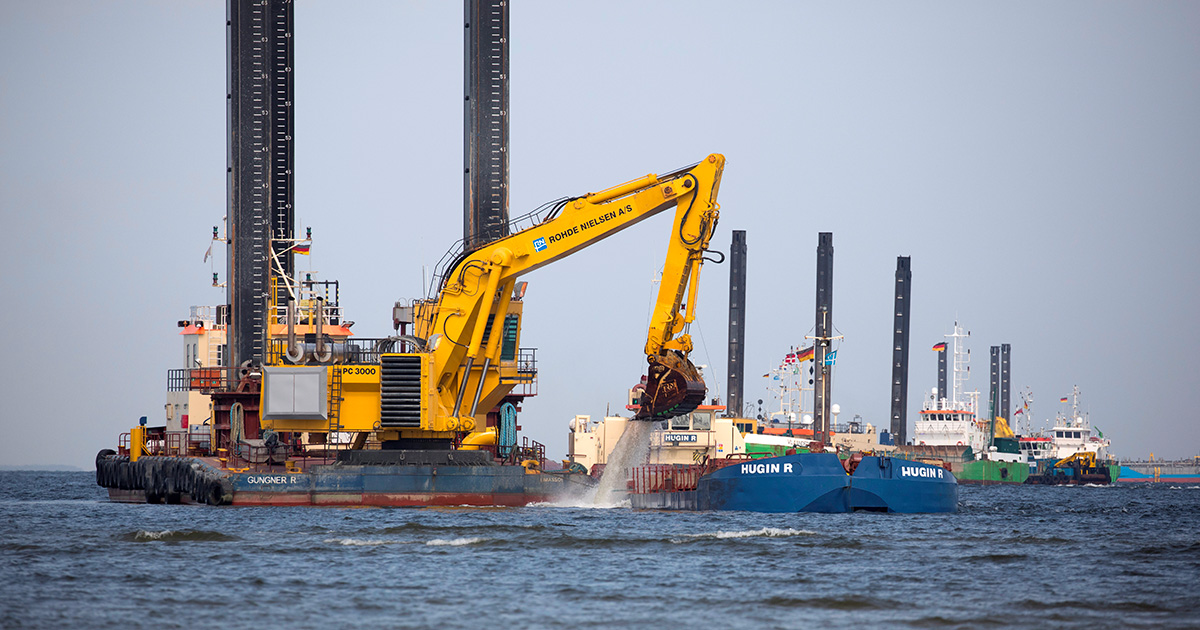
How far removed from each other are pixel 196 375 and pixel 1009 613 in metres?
45.0

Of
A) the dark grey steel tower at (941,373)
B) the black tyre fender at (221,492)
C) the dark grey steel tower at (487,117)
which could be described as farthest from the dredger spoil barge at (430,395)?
the dark grey steel tower at (941,373)

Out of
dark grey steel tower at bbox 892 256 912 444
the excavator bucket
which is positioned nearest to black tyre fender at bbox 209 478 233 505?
the excavator bucket

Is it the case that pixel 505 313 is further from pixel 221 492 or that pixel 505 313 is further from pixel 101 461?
pixel 101 461

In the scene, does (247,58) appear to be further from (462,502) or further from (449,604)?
(449,604)

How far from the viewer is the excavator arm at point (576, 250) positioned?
47531 mm

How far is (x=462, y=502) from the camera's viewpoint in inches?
1817

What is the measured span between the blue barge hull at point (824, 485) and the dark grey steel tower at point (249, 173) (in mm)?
23559

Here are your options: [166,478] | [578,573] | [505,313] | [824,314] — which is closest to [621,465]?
[505,313]

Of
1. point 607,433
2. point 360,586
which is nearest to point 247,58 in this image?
point 607,433

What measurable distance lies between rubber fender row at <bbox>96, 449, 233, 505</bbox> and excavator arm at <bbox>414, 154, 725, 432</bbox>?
790 cm

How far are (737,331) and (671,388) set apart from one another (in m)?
50.3

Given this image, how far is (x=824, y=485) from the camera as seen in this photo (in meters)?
43.3

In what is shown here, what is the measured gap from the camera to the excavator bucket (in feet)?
151

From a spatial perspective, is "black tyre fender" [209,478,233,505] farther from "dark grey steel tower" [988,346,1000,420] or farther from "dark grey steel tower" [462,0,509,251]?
"dark grey steel tower" [988,346,1000,420]
